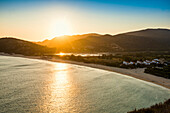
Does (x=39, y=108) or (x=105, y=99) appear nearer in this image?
(x=39, y=108)

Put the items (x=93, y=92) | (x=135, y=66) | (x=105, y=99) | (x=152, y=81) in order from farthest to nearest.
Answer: (x=135, y=66) → (x=152, y=81) → (x=93, y=92) → (x=105, y=99)

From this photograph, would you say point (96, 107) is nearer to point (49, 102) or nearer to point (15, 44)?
point (49, 102)

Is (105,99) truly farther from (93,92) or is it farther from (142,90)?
(142,90)

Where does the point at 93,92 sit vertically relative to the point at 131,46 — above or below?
below

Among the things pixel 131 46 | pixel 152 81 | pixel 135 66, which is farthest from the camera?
pixel 131 46

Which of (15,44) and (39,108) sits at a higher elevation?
(15,44)

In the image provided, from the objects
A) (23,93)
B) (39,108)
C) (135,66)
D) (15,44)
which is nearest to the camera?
(39,108)

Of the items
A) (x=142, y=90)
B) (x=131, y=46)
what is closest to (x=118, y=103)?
(x=142, y=90)

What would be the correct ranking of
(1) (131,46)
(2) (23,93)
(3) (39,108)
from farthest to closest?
(1) (131,46) → (2) (23,93) → (3) (39,108)

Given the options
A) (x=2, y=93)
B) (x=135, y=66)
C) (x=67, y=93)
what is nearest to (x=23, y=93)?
(x=2, y=93)
